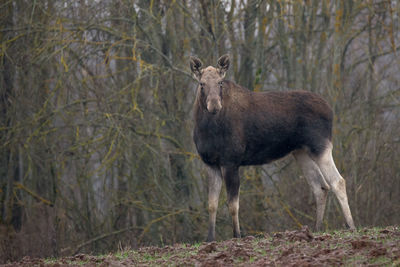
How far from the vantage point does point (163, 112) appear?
16.2 meters

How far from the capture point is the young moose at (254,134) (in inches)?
386

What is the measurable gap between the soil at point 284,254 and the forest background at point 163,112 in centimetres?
670

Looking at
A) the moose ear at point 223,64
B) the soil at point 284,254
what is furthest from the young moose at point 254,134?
the soil at point 284,254

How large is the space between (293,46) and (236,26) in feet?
5.74

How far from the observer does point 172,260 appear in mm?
7090

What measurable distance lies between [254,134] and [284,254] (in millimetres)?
4258

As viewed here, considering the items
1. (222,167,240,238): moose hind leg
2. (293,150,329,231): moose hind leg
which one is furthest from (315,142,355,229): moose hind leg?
(222,167,240,238): moose hind leg

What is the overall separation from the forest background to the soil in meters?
6.70

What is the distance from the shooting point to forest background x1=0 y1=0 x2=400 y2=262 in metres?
15.2

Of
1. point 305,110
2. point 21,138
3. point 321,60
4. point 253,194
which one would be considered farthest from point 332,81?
point 21,138

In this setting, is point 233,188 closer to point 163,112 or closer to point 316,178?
point 316,178

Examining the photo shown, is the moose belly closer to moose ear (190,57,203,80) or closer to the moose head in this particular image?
the moose head

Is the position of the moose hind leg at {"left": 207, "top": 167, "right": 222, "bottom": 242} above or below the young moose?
below

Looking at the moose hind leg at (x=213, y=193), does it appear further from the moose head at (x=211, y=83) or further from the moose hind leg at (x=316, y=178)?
the moose hind leg at (x=316, y=178)
